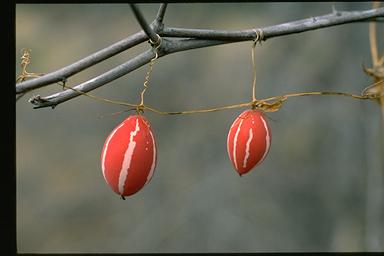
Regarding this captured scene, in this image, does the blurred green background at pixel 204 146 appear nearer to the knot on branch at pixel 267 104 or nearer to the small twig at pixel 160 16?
the knot on branch at pixel 267 104

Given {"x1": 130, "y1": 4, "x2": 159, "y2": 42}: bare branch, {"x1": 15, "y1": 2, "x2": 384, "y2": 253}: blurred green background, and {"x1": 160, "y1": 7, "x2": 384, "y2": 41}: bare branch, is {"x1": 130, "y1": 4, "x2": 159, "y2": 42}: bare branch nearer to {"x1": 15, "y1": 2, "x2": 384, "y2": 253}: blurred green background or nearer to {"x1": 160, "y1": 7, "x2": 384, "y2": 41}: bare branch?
{"x1": 160, "y1": 7, "x2": 384, "y2": 41}: bare branch

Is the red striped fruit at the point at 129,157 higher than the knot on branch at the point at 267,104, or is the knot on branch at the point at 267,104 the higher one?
the knot on branch at the point at 267,104

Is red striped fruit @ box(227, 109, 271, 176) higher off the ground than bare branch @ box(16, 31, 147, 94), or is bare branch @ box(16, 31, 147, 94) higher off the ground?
bare branch @ box(16, 31, 147, 94)

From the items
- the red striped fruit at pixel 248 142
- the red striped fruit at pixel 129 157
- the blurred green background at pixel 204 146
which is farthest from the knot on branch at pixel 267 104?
the blurred green background at pixel 204 146

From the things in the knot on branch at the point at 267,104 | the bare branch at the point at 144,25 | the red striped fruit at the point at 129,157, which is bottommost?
the red striped fruit at the point at 129,157

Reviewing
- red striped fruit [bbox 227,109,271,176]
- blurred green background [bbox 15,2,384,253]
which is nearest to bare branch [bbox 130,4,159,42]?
red striped fruit [bbox 227,109,271,176]

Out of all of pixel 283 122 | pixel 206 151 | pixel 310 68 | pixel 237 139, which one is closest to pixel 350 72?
pixel 310 68

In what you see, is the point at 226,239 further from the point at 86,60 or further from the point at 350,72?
the point at 86,60
